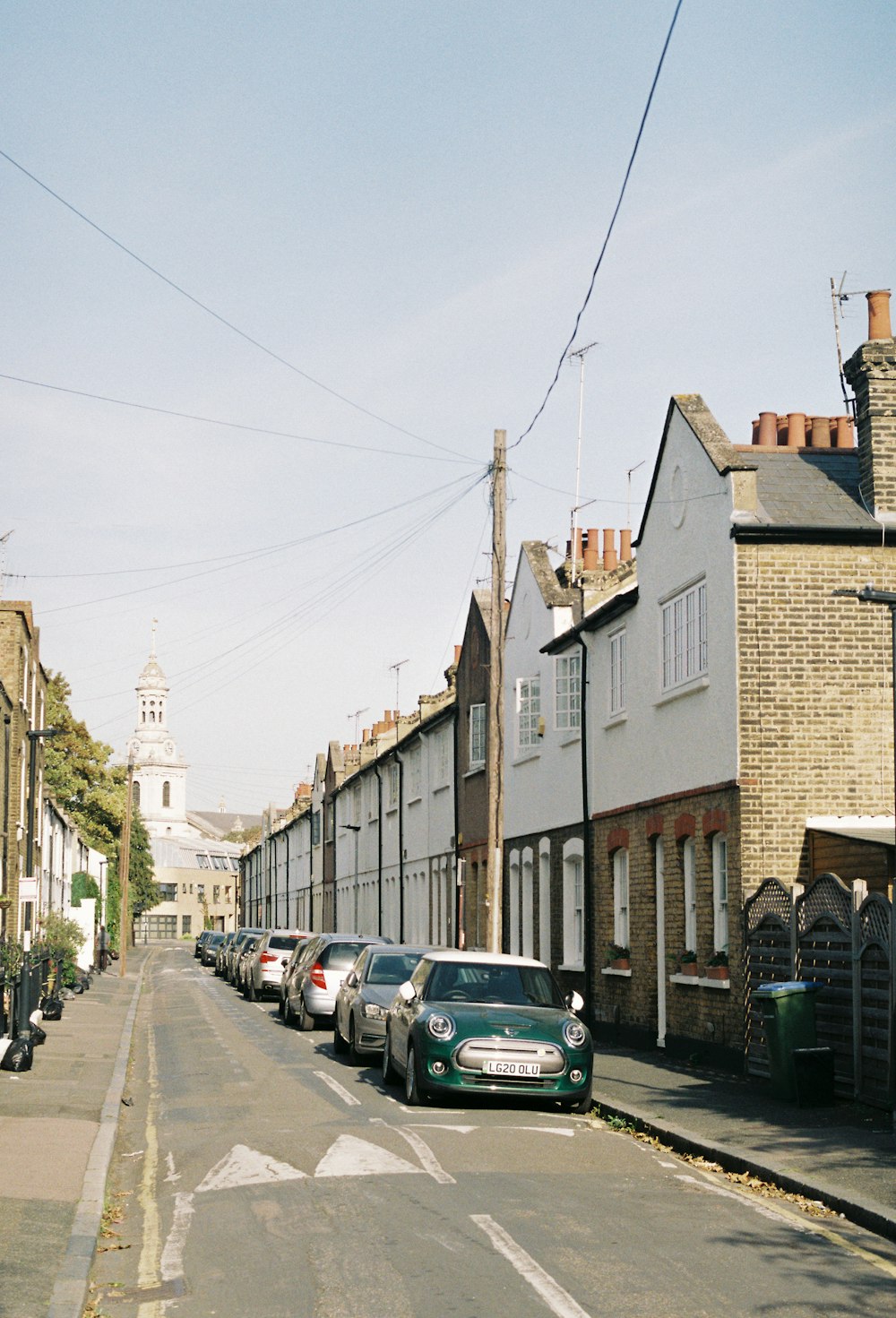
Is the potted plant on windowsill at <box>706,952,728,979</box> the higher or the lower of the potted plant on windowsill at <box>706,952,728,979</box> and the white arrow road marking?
the higher

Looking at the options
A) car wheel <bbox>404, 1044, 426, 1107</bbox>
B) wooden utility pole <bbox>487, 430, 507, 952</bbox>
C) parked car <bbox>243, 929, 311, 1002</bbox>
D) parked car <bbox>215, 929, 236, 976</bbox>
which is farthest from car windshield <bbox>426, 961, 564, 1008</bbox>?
parked car <bbox>215, 929, 236, 976</bbox>

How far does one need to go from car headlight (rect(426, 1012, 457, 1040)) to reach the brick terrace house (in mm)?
4368

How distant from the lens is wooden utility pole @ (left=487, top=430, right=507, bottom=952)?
22.1 metres

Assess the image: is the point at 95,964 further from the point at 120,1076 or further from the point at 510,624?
the point at 120,1076

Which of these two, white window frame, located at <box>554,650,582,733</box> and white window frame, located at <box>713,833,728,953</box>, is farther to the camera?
white window frame, located at <box>554,650,582,733</box>

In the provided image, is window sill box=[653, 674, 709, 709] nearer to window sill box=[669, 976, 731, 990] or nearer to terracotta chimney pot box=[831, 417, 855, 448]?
window sill box=[669, 976, 731, 990]

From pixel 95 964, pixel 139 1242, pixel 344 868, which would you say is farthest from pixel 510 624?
pixel 95 964

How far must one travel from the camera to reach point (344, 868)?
195 ft

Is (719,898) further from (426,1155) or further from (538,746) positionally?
(538,746)

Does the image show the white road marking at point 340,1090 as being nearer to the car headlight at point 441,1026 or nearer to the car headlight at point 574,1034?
the car headlight at point 441,1026

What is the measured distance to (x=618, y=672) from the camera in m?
23.6

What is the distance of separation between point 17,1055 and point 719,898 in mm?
8572

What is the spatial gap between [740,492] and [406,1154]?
9.21 m

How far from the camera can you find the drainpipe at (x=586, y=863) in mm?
24578
